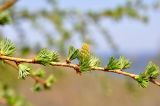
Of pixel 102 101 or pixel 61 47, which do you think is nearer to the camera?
pixel 61 47

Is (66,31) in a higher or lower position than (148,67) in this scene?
higher

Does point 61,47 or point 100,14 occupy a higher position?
point 100,14

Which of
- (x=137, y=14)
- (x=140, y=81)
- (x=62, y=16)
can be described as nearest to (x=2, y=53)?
(x=140, y=81)

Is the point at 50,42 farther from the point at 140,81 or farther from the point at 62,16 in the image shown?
the point at 140,81

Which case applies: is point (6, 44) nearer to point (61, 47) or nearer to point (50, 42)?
point (61, 47)

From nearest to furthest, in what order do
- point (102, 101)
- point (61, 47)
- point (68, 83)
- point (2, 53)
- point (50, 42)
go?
point (2, 53)
point (61, 47)
point (50, 42)
point (102, 101)
point (68, 83)

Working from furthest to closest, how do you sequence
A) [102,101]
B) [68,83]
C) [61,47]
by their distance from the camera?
[68,83] → [102,101] → [61,47]

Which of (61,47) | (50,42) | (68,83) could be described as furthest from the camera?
(68,83)

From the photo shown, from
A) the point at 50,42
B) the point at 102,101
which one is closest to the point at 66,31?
the point at 50,42

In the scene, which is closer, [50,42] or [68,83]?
[50,42]
